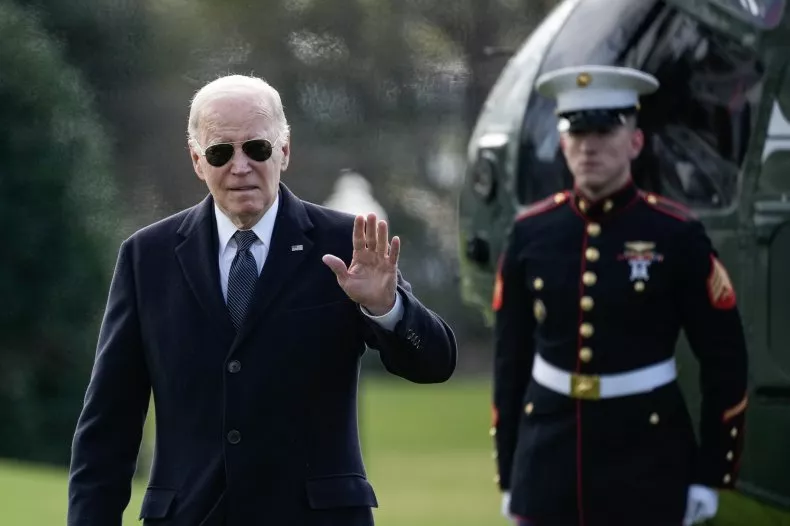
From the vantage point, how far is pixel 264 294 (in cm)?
407

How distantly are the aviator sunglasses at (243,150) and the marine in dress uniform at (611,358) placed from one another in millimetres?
1854

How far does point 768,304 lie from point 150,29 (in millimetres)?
7821

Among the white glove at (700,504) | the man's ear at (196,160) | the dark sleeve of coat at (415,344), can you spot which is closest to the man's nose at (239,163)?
the man's ear at (196,160)

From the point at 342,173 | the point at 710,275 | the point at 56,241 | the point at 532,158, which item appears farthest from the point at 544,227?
the point at 342,173

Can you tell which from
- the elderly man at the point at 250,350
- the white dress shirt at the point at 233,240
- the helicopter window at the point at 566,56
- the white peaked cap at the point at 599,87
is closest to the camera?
the elderly man at the point at 250,350

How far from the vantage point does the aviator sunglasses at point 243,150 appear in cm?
406

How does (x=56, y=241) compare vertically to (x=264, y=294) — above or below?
below

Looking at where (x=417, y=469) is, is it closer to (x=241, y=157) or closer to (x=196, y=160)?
(x=196, y=160)

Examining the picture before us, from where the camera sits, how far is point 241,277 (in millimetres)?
4137

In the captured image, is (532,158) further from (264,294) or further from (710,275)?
(264,294)

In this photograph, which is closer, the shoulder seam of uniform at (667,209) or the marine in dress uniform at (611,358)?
the marine in dress uniform at (611,358)

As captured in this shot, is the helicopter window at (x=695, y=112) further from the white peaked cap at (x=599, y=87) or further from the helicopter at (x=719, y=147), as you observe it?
the white peaked cap at (x=599, y=87)

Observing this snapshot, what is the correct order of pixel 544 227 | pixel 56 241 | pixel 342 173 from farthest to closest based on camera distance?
1. pixel 342 173
2. pixel 56 241
3. pixel 544 227

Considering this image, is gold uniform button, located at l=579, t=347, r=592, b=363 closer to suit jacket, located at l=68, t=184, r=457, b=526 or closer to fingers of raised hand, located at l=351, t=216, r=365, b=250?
suit jacket, located at l=68, t=184, r=457, b=526
